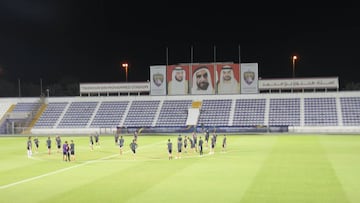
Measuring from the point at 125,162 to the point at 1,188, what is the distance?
11811mm

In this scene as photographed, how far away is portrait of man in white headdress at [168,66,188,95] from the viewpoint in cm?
7906

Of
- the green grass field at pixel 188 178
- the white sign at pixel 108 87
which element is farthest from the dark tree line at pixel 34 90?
the green grass field at pixel 188 178

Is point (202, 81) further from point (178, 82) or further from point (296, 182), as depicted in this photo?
point (296, 182)

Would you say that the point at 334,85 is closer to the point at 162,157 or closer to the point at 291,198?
the point at 162,157

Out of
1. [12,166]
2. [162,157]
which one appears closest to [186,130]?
[162,157]

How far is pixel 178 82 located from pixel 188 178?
55.2 m

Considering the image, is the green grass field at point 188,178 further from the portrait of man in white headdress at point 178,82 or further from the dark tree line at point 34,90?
the dark tree line at point 34,90

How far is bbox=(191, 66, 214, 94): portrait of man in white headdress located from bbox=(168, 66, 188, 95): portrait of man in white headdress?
5.56 feet

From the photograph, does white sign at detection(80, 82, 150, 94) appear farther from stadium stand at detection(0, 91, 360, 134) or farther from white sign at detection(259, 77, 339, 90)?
white sign at detection(259, 77, 339, 90)

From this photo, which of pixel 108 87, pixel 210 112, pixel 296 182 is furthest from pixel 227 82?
pixel 296 182

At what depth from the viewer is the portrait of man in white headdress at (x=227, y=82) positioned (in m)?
77.8

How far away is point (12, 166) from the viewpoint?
32531mm

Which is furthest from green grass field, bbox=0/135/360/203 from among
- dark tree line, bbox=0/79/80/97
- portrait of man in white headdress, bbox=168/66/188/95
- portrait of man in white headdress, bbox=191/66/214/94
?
dark tree line, bbox=0/79/80/97

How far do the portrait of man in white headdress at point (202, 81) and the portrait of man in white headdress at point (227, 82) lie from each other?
1.76 metres
